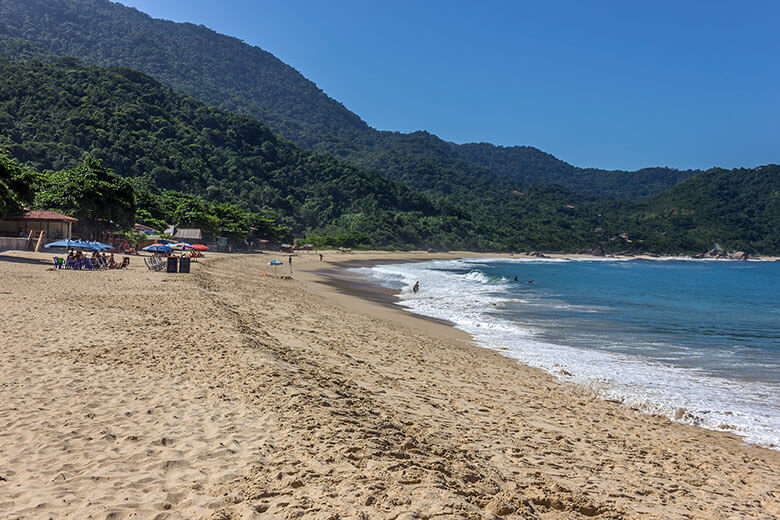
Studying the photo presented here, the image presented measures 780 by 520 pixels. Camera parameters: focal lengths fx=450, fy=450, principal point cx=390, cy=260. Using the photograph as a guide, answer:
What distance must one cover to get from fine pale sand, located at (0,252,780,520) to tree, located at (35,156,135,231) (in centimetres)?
3090

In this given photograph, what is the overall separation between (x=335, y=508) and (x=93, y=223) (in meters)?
43.4

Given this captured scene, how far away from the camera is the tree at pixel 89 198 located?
3647cm

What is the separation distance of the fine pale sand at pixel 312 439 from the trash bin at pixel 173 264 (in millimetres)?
13169

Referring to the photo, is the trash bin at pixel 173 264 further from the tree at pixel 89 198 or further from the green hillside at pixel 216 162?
the green hillside at pixel 216 162

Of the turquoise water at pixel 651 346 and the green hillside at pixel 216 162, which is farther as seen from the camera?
the green hillside at pixel 216 162

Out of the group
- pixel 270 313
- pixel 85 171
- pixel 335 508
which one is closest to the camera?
pixel 335 508

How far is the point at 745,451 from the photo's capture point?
6.91 m

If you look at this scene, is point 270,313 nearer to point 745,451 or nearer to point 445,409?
point 445,409

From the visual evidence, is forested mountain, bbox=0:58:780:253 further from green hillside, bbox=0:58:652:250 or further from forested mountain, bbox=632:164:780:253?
forested mountain, bbox=632:164:780:253

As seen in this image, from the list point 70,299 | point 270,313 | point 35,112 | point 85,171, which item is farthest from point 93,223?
point 35,112

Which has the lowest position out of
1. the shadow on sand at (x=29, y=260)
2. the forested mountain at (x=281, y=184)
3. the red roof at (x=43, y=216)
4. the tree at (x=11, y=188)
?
the shadow on sand at (x=29, y=260)

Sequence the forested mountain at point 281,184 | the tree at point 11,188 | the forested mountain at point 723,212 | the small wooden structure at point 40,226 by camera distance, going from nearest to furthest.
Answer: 1. the tree at point 11,188
2. the small wooden structure at point 40,226
3. the forested mountain at point 281,184
4. the forested mountain at point 723,212

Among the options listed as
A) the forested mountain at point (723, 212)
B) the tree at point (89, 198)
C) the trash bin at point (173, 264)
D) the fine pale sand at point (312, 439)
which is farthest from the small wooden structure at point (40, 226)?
the forested mountain at point (723, 212)

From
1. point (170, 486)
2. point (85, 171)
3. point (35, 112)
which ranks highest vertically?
point (35, 112)
